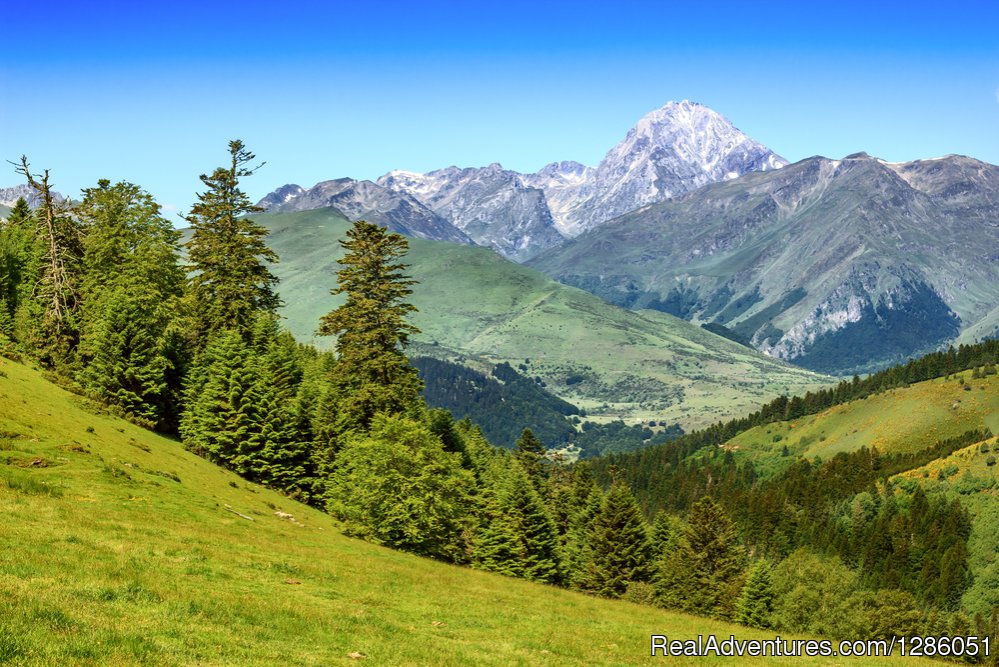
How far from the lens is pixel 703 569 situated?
10719 cm

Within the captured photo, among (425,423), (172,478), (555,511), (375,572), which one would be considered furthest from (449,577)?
(555,511)

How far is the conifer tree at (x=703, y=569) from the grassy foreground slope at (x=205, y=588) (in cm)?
5230

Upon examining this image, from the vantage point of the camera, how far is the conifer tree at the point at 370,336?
71.6 meters

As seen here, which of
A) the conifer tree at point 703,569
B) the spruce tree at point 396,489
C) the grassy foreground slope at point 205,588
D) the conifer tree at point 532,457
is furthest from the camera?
the conifer tree at point 532,457

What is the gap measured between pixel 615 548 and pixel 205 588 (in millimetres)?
79934

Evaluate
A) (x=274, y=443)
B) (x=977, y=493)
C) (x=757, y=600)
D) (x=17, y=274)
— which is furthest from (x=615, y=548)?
(x=977, y=493)

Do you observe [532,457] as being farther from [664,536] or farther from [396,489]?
[396,489]

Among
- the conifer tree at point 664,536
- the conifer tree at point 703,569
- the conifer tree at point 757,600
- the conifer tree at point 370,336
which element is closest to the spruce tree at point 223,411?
the conifer tree at point 370,336

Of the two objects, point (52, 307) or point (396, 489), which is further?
point (52, 307)

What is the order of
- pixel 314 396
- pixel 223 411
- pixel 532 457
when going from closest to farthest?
pixel 223 411 → pixel 314 396 → pixel 532 457

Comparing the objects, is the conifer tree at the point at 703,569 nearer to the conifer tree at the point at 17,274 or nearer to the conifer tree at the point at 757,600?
the conifer tree at the point at 757,600

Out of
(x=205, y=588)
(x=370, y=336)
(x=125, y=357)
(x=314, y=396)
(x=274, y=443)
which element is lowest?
(x=205, y=588)

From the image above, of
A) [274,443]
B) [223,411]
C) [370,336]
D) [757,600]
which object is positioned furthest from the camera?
[757,600]

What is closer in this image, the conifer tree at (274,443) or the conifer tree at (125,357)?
the conifer tree at (125,357)
